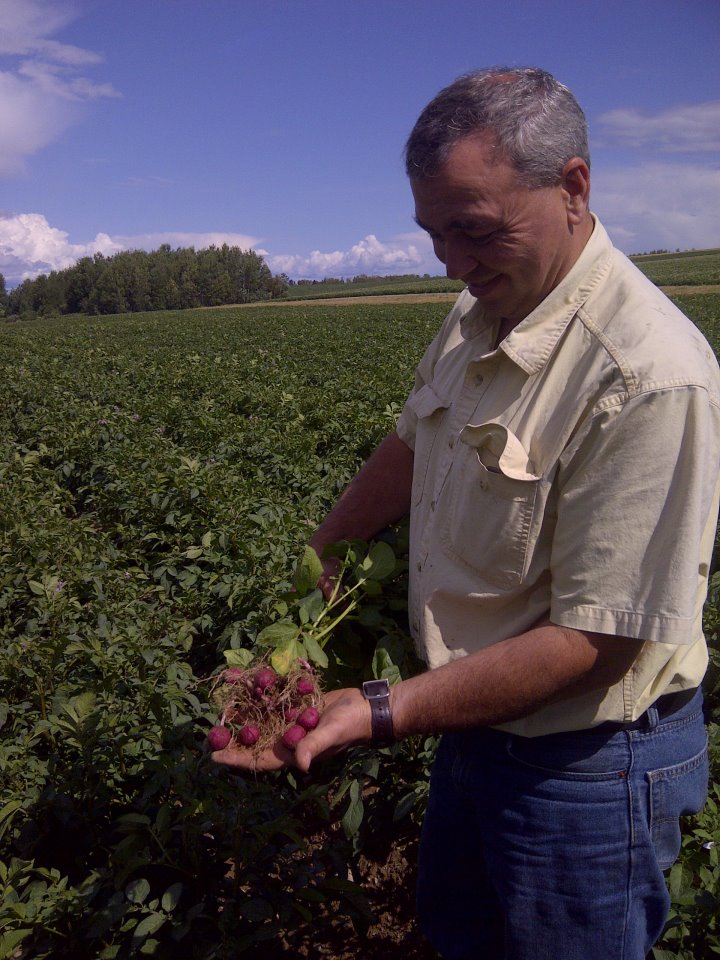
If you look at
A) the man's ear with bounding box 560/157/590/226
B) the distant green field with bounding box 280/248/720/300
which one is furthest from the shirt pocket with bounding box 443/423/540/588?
the distant green field with bounding box 280/248/720/300

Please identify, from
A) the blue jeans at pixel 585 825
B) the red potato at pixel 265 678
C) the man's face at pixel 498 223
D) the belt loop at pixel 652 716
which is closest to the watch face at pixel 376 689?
the blue jeans at pixel 585 825

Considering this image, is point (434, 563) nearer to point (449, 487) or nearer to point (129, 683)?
point (449, 487)

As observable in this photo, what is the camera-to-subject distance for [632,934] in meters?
1.43

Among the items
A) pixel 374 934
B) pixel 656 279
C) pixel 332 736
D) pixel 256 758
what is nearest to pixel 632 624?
pixel 332 736

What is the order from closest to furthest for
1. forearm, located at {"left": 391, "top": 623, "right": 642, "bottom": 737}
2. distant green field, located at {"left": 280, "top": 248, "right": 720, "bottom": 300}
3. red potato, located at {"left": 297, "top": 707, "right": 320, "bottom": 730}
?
1. forearm, located at {"left": 391, "top": 623, "right": 642, "bottom": 737}
2. red potato, located at {"left": 297, "top": 707, "right": 320, "bottom": 730}
3. distant green field, located at {"left": 280, "top": 248, "right": 720, "bottom": 300}

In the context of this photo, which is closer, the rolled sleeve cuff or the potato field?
the rolled sleeve cuff

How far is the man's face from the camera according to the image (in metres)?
1.25

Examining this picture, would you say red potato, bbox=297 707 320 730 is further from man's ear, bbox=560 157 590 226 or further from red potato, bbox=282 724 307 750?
man's ear, bbox=560 157 590 226

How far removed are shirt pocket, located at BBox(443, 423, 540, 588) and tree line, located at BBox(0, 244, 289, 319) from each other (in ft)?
293

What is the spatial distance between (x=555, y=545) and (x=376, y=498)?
0.72 meters

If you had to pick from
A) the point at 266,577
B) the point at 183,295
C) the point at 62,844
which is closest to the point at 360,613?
the point at 266,577

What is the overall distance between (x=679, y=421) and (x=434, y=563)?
0.55m

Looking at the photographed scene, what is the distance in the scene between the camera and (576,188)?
131 cm

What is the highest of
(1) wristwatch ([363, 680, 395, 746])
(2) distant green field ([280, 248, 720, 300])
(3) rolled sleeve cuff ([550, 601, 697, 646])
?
(2) distant green field ([280, 248, 720, 300])
